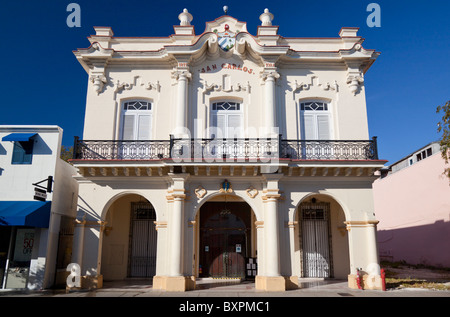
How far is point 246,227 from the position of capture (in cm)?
1622

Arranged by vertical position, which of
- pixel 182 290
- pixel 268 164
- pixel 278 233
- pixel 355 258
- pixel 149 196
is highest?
pixel 268 164

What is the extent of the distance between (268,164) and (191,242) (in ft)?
12.7

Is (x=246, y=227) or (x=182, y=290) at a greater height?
(x=246, y=227)

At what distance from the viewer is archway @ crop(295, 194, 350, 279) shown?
51.1 ft

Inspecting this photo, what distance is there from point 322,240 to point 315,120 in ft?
17.2

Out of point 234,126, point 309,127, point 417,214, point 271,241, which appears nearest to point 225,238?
point 271,241

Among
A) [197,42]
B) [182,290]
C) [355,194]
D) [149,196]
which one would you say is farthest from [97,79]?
[355,194]

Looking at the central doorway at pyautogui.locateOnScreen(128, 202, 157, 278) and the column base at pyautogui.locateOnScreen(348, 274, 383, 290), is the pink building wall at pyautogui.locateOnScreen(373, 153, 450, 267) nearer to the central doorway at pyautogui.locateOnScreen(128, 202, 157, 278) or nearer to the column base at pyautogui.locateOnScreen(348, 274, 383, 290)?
the column base at pyautogui.locateOnScreen(348, 274, 383, 290)

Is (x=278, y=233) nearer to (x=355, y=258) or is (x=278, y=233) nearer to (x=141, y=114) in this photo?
(x=355, y=258)

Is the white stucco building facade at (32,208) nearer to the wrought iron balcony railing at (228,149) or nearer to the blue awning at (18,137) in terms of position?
the blue awning at (18,137)

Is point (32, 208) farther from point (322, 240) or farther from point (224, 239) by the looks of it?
point (322, 240)

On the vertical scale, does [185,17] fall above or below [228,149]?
above

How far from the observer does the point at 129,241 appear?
15.7m

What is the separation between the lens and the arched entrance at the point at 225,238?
1593 cm
